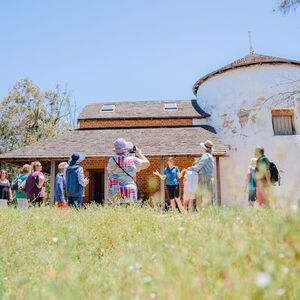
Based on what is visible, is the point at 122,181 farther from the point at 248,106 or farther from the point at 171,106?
the point at 171,106

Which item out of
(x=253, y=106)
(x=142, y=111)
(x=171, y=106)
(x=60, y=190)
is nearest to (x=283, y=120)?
(x=253, y=106)

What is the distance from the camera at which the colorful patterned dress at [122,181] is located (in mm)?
5918

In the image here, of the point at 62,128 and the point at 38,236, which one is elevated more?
the point at 62,128

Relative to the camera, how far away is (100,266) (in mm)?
3363

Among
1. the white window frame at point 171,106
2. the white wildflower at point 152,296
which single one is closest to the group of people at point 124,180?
the white wildflower at point 152,296

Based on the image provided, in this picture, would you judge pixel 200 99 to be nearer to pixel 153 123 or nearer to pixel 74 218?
pixel 153 123

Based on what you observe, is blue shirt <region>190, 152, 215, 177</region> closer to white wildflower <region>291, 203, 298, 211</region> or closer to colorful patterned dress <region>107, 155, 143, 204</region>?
colorful patterned dress <region>107, 155, 143, 204</region>

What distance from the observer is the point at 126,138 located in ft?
60.4

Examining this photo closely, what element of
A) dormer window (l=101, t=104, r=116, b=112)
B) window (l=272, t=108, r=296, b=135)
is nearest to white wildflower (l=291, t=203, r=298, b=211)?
window (l=272, t=108, r=296, b=135)

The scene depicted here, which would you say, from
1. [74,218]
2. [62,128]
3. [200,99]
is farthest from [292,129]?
[62,128]

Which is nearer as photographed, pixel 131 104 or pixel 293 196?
pixel 293 196

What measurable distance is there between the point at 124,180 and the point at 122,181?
0.12 ft

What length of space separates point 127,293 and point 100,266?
4.80ft

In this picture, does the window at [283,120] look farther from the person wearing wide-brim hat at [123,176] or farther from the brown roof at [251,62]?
the person wearing wide-brim hat at [123,176]
